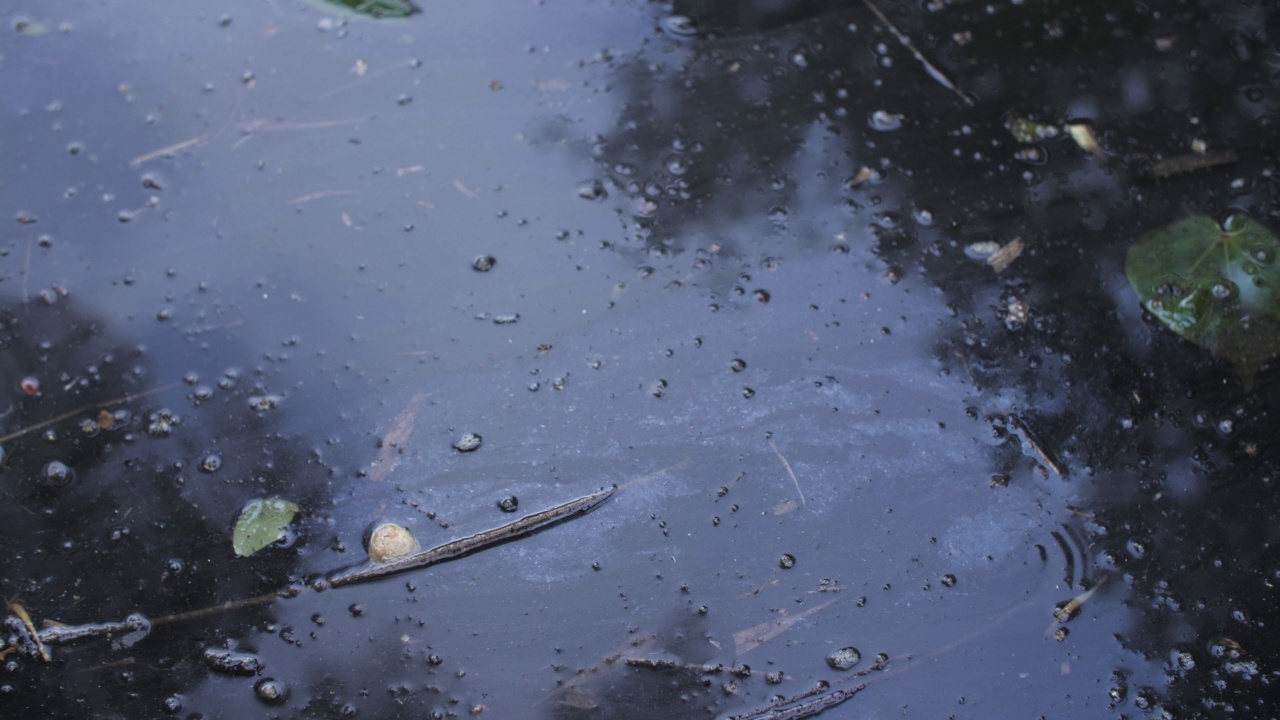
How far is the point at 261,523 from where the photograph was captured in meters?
1.45

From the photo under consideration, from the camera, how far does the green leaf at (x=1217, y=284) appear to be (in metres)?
1.61

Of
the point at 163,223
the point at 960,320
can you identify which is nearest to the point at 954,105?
the point at 960,320

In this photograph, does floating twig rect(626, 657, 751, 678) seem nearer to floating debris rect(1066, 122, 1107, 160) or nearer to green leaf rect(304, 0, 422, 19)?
floating debris rect(1066, 122, 1107, 160)

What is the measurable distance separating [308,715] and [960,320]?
52.5 inches

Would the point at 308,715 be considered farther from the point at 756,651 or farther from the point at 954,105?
the point at 954,105

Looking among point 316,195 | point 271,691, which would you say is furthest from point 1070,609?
point 316,195

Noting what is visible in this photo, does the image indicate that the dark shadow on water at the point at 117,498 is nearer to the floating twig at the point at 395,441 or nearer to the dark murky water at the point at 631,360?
the dark murky water at the point at 631,360

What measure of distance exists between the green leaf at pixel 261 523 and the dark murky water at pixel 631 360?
22mm

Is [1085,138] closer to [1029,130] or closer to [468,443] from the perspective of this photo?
[1029,130]

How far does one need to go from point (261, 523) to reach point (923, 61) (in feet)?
5.43

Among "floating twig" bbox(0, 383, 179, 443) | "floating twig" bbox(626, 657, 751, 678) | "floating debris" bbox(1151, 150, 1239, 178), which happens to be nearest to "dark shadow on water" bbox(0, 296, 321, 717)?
"floating twig" bbox(0, 383, 179, 443)

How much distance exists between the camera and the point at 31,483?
148 centimetres

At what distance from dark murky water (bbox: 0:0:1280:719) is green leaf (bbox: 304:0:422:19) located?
34mm

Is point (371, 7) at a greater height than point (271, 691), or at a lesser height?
greater
